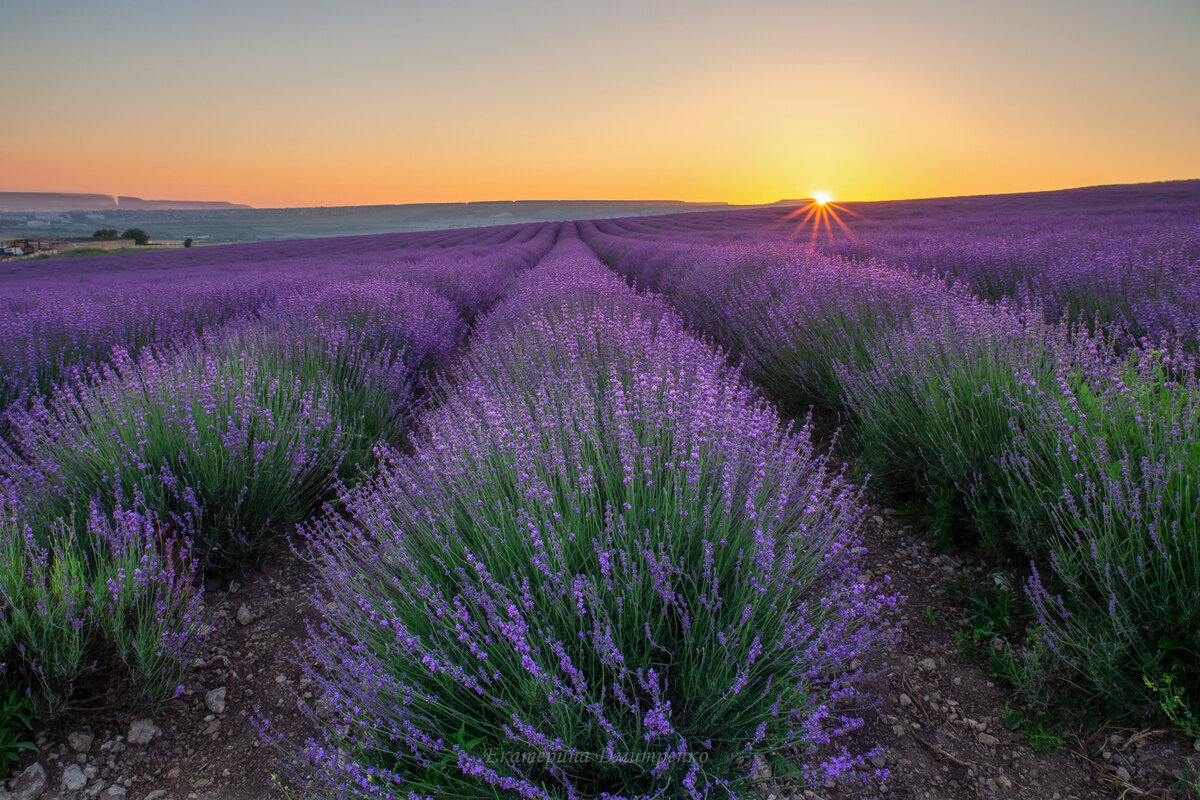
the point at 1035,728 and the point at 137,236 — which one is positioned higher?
the point at 137,236

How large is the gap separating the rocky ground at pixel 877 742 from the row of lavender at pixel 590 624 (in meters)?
0.16

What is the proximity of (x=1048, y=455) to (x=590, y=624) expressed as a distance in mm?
1849

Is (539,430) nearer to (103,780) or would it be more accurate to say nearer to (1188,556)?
(103,780)

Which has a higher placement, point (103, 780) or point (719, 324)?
point (719, 324)

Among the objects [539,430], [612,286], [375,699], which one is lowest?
[375,699]

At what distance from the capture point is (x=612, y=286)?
6.14 m

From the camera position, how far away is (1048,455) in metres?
2.28

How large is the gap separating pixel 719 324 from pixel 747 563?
15.0 ft

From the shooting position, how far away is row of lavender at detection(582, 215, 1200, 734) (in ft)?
5.75

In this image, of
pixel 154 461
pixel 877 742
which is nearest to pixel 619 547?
pixel 877 742

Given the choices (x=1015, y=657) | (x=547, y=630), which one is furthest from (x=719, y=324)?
(x=547, y=630)

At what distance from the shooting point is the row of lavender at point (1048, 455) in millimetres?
1752

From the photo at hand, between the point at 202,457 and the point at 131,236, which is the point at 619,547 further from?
the point at 131,236

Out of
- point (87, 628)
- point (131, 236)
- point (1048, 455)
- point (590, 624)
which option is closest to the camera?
point (590, 624)
